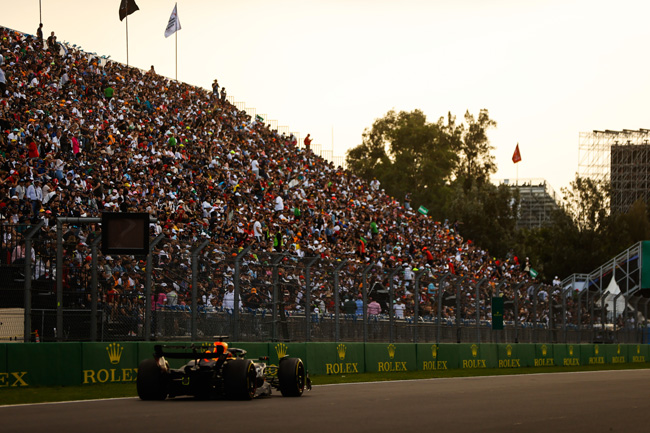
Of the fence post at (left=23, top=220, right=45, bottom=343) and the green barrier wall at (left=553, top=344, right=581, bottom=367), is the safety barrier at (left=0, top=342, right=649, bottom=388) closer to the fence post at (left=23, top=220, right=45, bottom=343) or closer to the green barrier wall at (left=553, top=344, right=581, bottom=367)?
the green barrier wall at (left=553, top=344, right=581, bottom=367)

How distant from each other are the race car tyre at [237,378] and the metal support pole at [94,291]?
173 inches

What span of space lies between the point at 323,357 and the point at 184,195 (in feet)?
38.2

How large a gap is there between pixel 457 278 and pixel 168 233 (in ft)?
25.3

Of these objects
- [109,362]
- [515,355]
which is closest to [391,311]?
[515,355]

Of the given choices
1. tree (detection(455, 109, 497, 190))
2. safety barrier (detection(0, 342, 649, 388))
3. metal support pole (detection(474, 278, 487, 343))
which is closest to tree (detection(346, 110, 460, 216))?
tree (detection(455, 109, 497, 190))

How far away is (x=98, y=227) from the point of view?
2288 centimetres

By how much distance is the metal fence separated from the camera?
55.9 feet

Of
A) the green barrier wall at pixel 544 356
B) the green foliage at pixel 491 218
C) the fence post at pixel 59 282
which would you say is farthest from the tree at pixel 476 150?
the fence post at pixel 59 282

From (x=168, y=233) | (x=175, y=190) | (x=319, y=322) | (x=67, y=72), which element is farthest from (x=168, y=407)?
(x=67, y=72)

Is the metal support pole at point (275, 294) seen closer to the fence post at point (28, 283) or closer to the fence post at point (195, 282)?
the fence post at point (195, 282)

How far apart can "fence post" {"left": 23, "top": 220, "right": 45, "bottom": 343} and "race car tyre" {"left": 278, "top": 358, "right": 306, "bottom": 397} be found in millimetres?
4364

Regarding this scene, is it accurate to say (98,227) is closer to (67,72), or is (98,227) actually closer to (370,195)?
(67,72)

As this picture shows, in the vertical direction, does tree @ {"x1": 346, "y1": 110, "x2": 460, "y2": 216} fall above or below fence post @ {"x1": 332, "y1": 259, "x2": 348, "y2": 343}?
above

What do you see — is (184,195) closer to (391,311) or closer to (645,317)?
(391,311)
